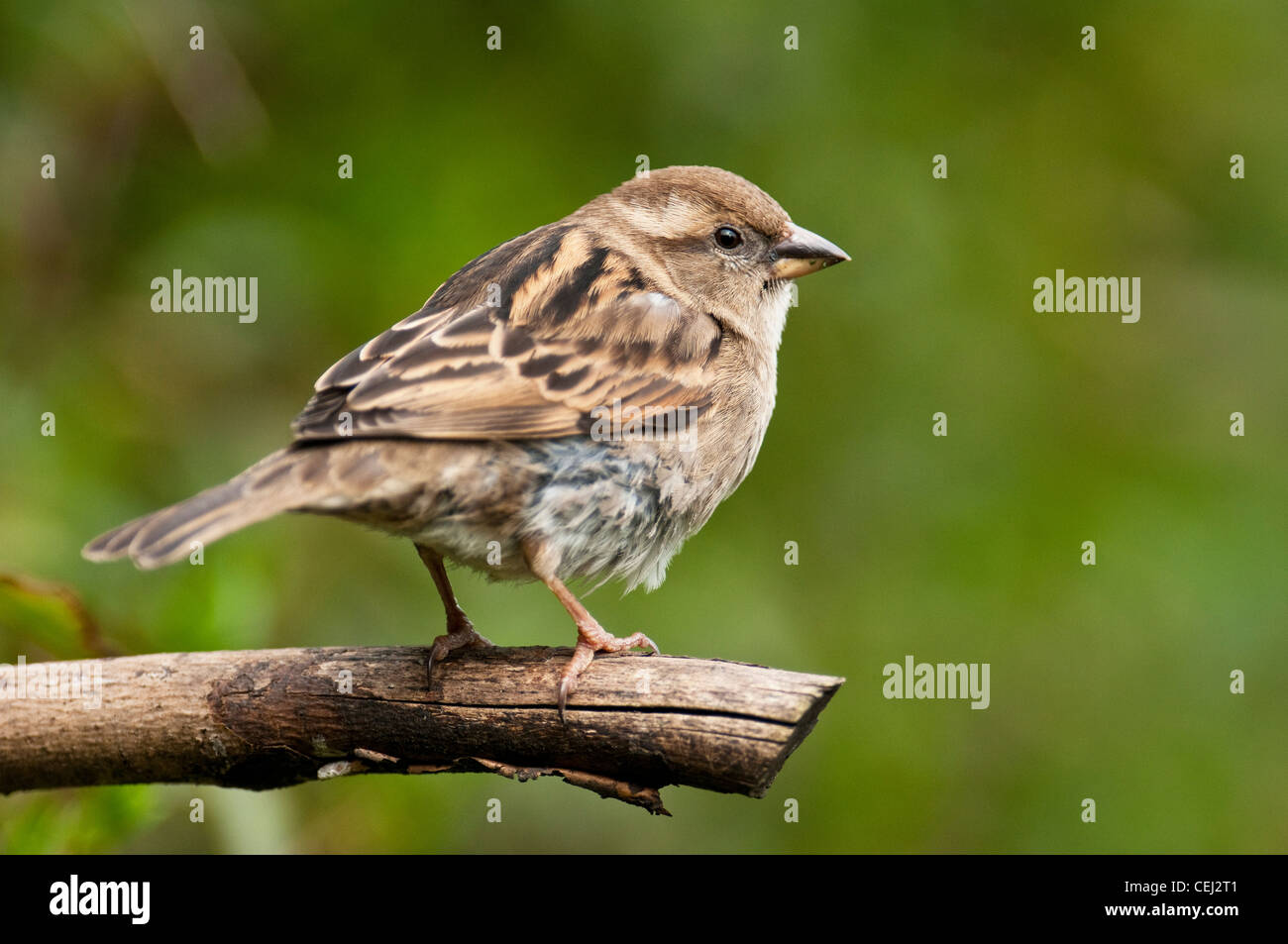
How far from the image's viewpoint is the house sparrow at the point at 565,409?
386 cm

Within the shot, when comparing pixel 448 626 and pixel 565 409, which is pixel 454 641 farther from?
pixel 565 409

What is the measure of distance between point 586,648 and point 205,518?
1.16 m

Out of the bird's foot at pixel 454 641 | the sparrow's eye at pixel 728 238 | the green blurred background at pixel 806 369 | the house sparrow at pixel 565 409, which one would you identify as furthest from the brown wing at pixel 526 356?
the green blurred background at pixel 806 369

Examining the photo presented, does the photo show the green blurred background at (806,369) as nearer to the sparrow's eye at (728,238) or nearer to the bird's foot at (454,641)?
the bird's foot at (454,641)

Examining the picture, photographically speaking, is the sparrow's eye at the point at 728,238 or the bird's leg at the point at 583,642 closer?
the bird's leg at the point at 583,642

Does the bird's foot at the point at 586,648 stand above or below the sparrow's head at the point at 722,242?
below

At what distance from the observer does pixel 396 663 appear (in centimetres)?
406

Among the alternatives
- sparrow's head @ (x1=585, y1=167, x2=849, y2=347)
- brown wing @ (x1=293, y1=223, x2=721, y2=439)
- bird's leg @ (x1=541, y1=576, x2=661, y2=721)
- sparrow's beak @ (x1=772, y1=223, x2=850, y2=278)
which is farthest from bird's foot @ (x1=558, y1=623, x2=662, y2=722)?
sparrow's beak @ (x1=772, y1=223, x2=850, y2=278)

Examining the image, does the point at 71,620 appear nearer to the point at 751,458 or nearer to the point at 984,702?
the point at 751,458

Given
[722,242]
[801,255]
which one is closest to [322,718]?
[722,242]

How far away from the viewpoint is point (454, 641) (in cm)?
425

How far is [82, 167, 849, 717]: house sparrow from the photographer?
3.86 m

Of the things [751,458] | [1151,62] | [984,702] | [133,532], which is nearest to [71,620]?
[133,532]

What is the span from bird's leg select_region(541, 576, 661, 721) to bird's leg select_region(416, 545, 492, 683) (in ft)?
1.11
